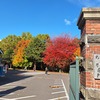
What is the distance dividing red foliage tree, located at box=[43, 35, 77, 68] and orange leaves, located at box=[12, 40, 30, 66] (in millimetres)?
9165

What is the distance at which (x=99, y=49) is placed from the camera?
5.11 m

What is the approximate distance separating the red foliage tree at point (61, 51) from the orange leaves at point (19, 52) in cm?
916

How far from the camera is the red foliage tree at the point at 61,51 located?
58.8 m

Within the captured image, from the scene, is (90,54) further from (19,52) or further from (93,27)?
(19,52)

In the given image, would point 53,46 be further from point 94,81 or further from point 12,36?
point 94,81

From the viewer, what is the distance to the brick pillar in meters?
4.98

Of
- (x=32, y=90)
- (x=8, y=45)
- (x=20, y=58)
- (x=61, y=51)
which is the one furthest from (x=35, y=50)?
(x=32, y=90)

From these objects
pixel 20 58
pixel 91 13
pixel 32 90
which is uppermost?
pixel 20 58

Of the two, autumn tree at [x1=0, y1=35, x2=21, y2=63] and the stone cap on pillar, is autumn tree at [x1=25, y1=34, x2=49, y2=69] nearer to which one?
autumn tree at [x1=0, y1=35, x2=21, y2=63]

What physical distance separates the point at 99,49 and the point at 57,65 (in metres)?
56.6

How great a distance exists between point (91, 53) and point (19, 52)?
6604 centimetres

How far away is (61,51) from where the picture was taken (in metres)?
59.2

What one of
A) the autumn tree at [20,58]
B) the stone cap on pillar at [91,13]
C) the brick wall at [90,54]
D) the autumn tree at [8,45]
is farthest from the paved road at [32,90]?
the autumn tree at [8,45]

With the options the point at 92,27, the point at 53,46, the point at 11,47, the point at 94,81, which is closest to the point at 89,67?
the point at 94,81
